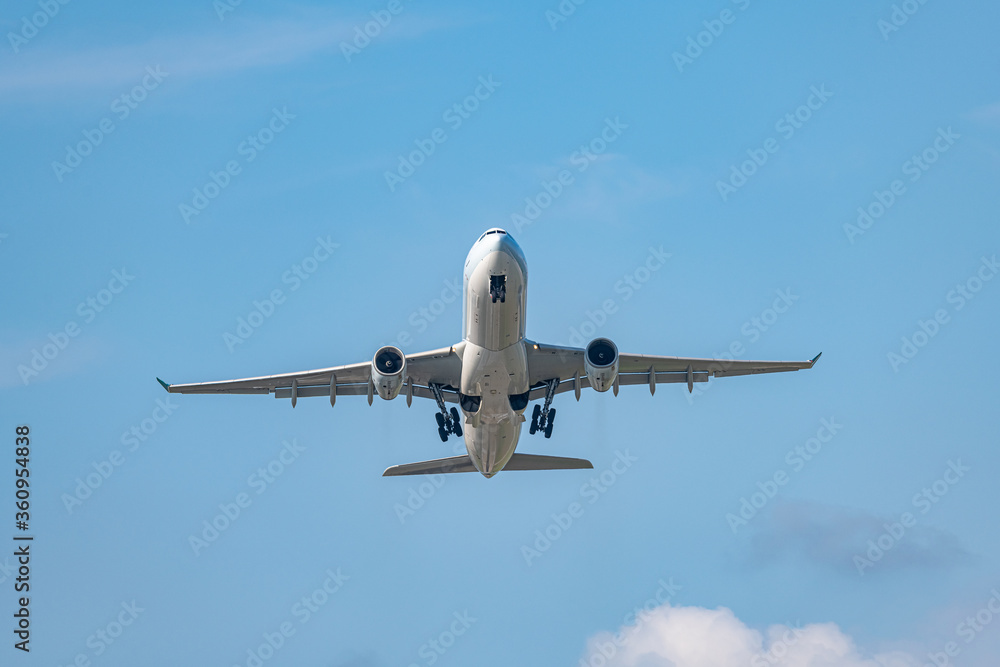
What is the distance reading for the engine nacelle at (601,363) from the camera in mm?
48219

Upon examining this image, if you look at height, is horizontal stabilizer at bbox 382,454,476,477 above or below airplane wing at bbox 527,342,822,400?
below

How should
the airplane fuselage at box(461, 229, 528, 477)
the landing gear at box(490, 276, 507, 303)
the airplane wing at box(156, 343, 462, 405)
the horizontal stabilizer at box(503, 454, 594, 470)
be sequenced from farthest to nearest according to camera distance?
the horizontal stabilizer at box(503, 454, 594, 470)
the airplane wing at box(156, 343, 462, 405)
the airplane fuselage at box(461, 229, 528, 477)
the landing gear at box(490, 276, 507, 303)

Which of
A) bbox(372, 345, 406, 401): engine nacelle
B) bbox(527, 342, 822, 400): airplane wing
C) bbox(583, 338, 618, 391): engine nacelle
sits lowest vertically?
bbox(372, 345, 406, 401): engine nacelle

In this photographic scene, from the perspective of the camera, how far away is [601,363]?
48406 mm

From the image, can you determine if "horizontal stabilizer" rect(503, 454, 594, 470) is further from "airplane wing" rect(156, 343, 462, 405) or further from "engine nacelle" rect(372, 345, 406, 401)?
"engine nacelle" rect(372, 345, 406, 401)

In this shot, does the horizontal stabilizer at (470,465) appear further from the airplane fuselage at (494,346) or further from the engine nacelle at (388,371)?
the engine nacelle at (388,371)

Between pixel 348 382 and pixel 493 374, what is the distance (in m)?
7.45

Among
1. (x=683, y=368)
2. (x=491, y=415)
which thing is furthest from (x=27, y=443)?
(x=683, y=368)

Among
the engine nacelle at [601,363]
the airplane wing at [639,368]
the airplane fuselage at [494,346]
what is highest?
the airplane wing at [639,368]

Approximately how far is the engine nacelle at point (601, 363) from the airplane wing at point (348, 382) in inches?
198

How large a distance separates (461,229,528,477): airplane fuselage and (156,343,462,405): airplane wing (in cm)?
156

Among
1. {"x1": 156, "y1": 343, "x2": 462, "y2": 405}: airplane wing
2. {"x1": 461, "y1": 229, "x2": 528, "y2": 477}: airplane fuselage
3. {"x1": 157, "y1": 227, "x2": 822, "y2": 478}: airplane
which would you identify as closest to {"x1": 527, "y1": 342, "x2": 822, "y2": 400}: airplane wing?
{"x1": 157, "y1": 227, "x2": 822, "y2": 478}: airplane

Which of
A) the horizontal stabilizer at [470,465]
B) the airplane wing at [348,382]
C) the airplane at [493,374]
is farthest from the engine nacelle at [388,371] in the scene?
the horizontal stabilizer at [470,465]

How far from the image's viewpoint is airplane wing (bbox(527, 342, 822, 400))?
50.9m
